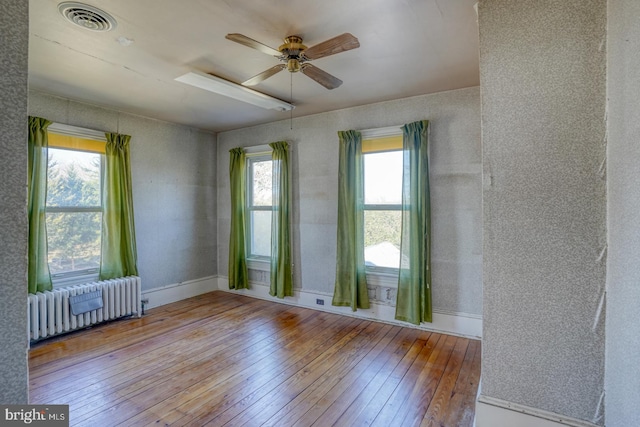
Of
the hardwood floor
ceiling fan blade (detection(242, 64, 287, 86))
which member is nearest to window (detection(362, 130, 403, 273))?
the hardwood floor

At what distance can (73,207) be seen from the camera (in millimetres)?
3652

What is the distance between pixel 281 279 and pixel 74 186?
278cm

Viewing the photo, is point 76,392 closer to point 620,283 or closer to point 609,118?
point 620,283

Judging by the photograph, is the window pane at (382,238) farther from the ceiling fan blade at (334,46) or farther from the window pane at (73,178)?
the window pane at (73,178)

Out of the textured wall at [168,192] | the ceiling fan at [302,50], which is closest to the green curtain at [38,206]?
the textured wall at [168,192]

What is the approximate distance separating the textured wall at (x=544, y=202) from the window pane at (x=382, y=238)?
2.03 m

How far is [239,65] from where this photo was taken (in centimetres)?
274

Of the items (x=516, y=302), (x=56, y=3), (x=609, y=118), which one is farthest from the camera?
(x=56, y=3)

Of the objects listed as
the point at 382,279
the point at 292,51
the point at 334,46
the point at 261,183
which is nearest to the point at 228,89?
the point at 292,51

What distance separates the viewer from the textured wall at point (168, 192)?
164 inches

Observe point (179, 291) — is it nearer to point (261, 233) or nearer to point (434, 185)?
point (261, 233)

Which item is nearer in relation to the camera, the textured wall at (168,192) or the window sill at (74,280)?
the window sill at (74,280)

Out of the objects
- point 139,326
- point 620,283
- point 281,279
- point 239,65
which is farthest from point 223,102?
point 620,283

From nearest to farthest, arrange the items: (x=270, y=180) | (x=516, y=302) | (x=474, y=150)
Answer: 1. (x=516, y=302)
2. (x=474, y=150)
3. (x=270, y=180)
